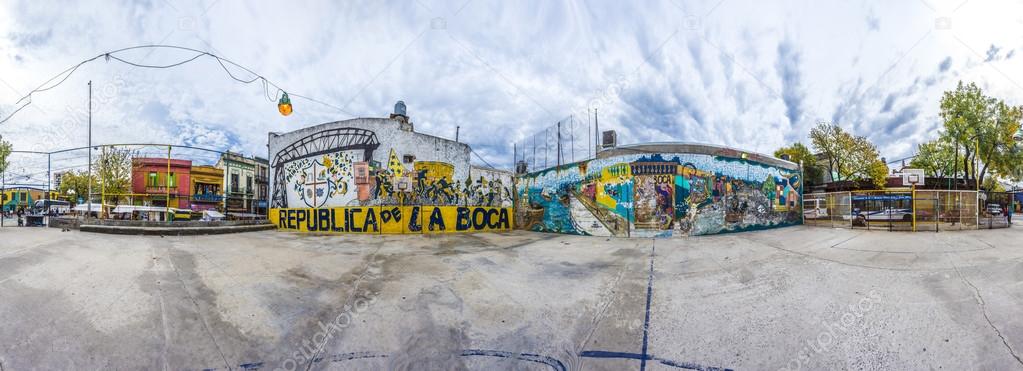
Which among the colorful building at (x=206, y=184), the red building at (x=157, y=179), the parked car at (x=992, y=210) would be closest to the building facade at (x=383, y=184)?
the red building at (x=157, y=179)

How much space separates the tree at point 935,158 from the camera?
23100mm

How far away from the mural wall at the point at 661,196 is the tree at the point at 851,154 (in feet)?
52.8

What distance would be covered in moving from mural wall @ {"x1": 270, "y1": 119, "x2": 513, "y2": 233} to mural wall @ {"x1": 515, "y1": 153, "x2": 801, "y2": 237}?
137 inches

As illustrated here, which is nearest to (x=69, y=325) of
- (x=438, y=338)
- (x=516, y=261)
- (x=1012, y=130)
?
(x=438, y=338)

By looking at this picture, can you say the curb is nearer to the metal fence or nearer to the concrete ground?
the concrete ground

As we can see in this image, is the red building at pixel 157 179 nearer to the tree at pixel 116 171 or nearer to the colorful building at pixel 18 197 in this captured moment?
the tree at pixel 116 171

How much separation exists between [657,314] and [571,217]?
906 centimetres

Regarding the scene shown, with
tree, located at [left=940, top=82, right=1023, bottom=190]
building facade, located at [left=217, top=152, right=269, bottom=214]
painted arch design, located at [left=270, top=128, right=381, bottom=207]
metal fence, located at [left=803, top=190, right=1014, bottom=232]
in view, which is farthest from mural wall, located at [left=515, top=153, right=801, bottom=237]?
building facade, located at [left=217, top=152, right=269, bottom=214]

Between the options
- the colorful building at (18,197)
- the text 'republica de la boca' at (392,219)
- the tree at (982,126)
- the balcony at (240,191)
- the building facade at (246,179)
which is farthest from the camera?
the colorful building at (18,197)

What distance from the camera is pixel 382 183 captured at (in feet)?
45.2

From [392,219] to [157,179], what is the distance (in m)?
25.2

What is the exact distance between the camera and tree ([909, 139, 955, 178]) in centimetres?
2310

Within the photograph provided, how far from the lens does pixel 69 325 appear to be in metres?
3.53

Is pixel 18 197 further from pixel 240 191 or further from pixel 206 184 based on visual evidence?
pixel 240 191
